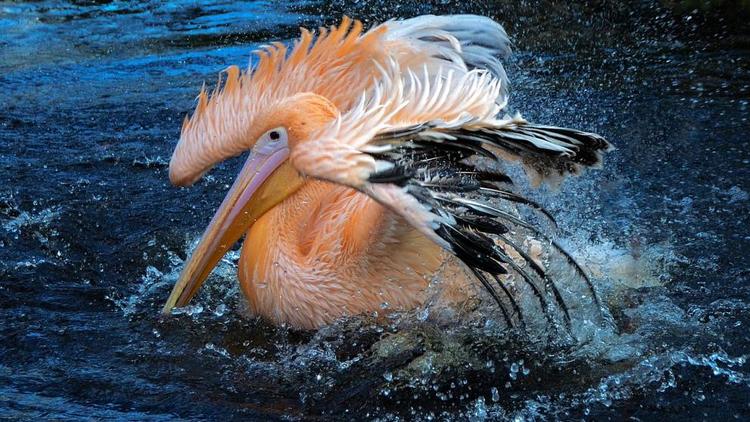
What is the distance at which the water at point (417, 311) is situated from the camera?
122 inches

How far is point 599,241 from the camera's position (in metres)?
4.07

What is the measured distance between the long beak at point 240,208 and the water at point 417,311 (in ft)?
0.64

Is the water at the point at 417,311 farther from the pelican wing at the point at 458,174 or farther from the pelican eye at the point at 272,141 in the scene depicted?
the pelican eye at the point at 272,141

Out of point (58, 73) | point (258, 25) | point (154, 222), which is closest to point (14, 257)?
point (154, 222)

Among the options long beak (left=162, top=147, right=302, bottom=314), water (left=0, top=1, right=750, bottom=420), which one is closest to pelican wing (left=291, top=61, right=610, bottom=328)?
water (left=0, top=1, right=750, bottom=420)

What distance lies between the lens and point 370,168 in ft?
8.40

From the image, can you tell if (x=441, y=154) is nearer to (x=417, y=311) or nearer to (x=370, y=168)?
(x=370, y=168)

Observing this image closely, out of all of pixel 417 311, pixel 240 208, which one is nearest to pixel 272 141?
pixel 240 208

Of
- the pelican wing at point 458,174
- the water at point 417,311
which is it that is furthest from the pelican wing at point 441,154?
the water at point 417,311

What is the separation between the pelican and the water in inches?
7.2

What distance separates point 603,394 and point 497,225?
0.72 metres

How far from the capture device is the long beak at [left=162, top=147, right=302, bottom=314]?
11.2 ft

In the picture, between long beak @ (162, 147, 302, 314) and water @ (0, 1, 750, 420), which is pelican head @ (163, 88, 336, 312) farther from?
water @ (0, 1, 750, 420)

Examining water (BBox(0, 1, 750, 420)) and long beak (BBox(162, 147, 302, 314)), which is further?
long beak (BBox(162, 147, 302, 314))
